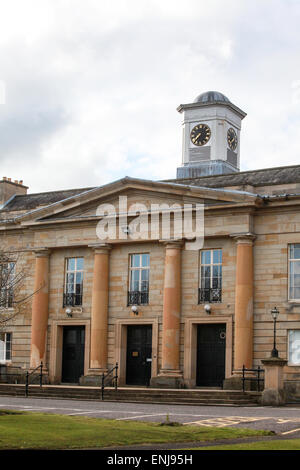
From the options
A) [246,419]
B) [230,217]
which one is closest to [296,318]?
[230,217]

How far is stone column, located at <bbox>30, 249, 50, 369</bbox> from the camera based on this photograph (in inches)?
1565

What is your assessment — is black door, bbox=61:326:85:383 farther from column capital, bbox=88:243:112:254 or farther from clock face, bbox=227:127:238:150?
clock face, bbox=227:127:238:150

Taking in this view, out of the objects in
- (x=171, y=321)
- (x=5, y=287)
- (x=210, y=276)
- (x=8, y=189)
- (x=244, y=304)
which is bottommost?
(x=171, y=321)

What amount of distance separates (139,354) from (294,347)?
25.2ft

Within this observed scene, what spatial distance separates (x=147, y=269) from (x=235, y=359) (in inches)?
247

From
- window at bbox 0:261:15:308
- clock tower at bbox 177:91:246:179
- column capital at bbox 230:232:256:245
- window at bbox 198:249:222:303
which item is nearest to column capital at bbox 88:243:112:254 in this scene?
window at bbox 198:249:222:303

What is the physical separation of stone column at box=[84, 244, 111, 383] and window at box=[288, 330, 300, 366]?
8.86m

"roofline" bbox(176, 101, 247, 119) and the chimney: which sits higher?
"roofline" bbox(176, 101, 247, 119)

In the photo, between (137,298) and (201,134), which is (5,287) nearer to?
(137,298)

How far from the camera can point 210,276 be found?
3612 centimetres

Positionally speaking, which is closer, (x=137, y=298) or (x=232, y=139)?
(x=137, y=298)

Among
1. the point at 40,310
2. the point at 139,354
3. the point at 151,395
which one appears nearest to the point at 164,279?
the point at 139,354

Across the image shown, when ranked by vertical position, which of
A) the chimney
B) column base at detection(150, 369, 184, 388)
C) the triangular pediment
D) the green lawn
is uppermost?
the chimney

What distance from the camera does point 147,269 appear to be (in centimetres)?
3784
